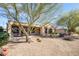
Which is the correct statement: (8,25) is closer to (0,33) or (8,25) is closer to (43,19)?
(0,33)

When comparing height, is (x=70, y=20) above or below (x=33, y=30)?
above

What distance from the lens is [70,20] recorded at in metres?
3.85

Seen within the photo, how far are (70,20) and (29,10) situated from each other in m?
0.54

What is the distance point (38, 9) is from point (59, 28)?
36cm

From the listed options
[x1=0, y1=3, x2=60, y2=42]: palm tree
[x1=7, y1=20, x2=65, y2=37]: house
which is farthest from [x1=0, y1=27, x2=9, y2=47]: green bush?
[x1=0, y1=3, x2=60, y2=42]: palm tree

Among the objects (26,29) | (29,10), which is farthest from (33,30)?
(29,10)

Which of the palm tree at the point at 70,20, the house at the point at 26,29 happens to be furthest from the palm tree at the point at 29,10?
the palm tree at the point at 70,20

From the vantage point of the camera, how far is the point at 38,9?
3.87 m

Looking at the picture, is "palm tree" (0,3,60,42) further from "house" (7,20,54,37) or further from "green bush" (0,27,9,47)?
"green bush" (0,27,9,47)

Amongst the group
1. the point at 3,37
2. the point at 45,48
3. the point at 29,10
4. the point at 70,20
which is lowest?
the point at 45,48

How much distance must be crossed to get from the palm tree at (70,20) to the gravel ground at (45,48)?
19 cm

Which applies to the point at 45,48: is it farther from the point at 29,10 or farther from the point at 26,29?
the point at 29,10

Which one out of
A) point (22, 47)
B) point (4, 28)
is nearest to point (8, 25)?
point (4, 28)

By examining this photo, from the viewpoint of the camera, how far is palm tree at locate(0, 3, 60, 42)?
3.85 meters
